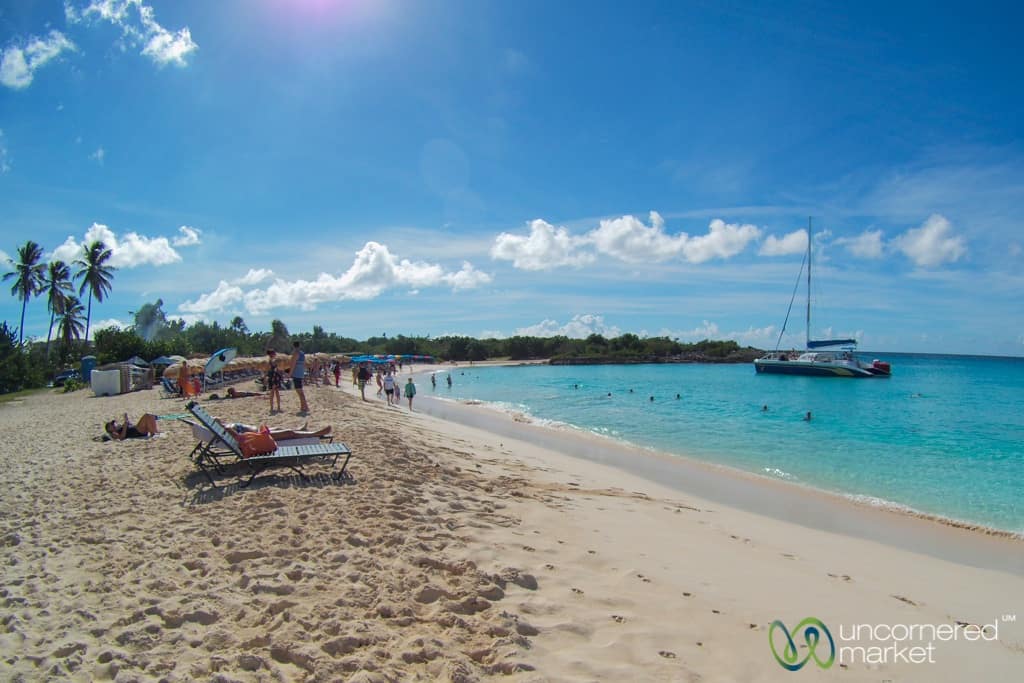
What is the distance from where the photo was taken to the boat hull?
1997 inches

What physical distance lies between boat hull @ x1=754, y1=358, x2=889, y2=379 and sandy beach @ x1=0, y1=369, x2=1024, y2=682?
49.5 m

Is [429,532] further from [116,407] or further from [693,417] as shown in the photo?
[693,417]

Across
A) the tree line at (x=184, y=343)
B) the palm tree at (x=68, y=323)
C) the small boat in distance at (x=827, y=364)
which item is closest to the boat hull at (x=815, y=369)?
the small boat in distance at (x=827, y=364)

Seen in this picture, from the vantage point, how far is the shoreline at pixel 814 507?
23.6ft

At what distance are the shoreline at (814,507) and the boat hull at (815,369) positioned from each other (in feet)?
149

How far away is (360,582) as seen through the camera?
157 inches

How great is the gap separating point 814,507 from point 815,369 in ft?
163

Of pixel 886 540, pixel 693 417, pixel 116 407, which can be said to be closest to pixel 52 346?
pixel 116 407

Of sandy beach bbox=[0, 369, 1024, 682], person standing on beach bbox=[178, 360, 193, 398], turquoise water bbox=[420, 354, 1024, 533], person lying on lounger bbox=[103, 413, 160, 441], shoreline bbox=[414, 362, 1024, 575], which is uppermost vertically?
person standing on beach bbox=[178, 360, 193, 398]

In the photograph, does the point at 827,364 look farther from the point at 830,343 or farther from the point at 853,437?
the point at 853,437

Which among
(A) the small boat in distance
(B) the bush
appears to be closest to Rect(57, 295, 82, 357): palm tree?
(B) the bush

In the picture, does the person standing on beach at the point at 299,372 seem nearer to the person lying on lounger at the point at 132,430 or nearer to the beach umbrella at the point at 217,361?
the person lying on lounger at the point at 132,430

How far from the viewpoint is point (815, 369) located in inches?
2057

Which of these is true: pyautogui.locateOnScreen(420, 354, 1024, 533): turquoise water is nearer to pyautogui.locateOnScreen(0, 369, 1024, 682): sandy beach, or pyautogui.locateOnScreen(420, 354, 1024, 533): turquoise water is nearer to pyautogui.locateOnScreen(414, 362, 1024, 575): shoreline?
pyautogui.locateOnScreen(414, 362, 1024, 575): shoreline
